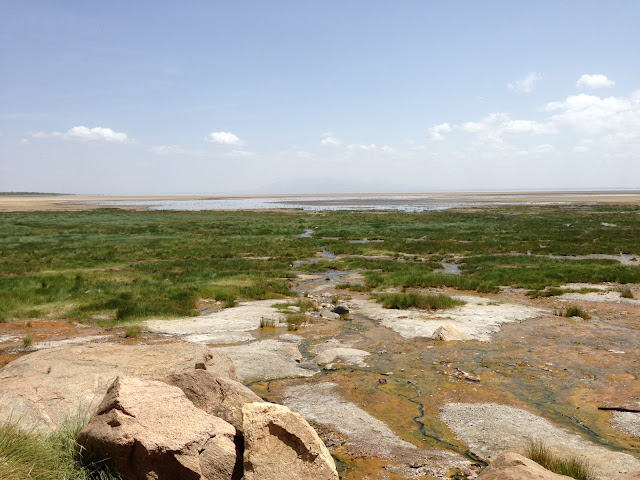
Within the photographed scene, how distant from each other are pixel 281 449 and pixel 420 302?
14.5 meters

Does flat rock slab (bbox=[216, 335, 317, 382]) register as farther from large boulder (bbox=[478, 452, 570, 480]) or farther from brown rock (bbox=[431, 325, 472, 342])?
large boulder (bbox=[478, 452, 570, 480])

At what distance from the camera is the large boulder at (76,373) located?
6836 millimetres

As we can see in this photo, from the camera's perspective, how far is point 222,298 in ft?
70.7

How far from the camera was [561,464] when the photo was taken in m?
6.39

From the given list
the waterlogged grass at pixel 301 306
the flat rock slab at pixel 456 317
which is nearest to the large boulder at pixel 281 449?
the flat rock slab at pixel 456 317

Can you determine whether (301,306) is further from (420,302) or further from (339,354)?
(339,354)

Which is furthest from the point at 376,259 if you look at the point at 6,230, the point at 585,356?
the point at 6,230

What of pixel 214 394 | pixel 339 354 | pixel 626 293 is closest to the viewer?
pixel 214 394

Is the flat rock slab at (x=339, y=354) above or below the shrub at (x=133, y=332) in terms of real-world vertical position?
below

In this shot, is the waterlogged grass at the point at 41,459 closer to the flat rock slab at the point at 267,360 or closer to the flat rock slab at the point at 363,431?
the flat rock slab at the point at 363,431

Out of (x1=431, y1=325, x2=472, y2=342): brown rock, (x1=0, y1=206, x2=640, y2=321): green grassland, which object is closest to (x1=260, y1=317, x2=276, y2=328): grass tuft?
(x1=0, y1=206, x2=640, y2=321): green grassland

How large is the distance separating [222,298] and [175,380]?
1466 centimetres

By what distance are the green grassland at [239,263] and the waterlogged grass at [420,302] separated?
4410mm

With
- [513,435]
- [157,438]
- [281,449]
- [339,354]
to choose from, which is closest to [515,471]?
[281,449]
